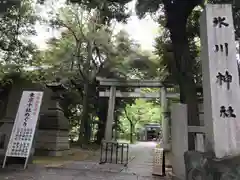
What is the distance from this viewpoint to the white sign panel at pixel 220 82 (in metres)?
3.77

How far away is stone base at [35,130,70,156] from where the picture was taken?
1053 cm

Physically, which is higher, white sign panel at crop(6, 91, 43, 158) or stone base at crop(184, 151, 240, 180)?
white sign panel at crop(6, 91, 43, 158)

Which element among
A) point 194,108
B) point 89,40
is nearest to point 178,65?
point 194,108

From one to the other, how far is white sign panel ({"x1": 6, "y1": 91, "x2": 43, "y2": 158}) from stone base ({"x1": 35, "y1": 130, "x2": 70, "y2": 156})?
317 cm

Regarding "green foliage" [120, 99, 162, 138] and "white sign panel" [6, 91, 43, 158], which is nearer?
"white sign panel" [6, 91, 43, 158]

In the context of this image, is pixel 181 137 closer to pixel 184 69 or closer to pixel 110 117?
pixel 184 69

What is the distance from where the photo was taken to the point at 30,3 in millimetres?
11633

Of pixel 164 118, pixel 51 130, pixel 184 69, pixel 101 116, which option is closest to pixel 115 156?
pixel 51 130

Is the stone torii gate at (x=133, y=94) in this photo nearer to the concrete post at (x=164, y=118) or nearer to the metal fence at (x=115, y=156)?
the concrete post at (x=164, y=118)

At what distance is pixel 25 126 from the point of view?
298 inches

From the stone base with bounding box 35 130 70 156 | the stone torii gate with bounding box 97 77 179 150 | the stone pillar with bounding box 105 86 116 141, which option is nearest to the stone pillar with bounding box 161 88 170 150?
the stone torii gate with bounding box 97 77 179 150

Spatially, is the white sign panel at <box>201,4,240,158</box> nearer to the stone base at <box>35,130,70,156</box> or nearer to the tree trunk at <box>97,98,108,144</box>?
the stone base at <box>35,130,70,156</box>

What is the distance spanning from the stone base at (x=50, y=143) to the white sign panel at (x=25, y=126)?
317 centimetres

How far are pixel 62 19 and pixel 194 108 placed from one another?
11100 mm
